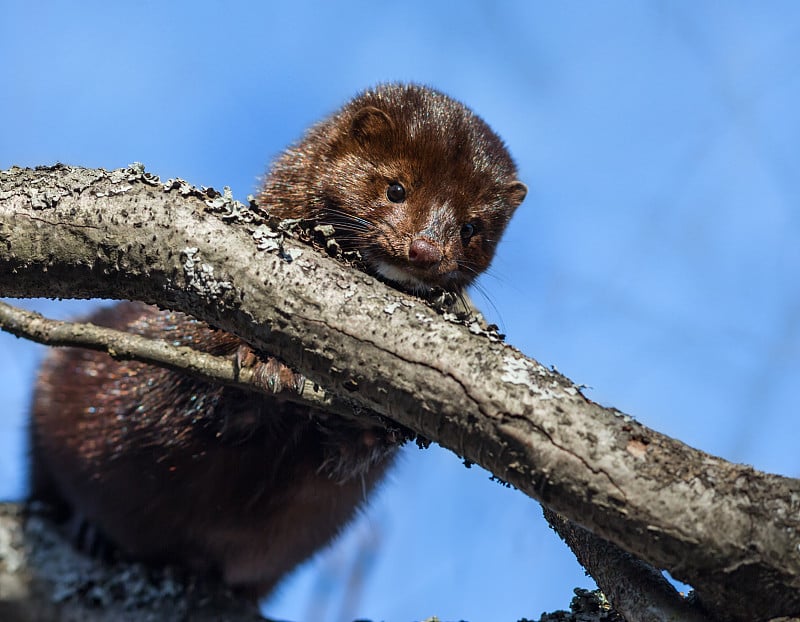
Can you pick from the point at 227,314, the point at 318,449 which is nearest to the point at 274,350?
the point at 227,314

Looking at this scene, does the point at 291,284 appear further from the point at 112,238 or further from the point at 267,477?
the point at 267,477

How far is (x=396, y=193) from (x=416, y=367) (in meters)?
2.25

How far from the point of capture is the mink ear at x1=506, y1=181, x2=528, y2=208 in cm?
534

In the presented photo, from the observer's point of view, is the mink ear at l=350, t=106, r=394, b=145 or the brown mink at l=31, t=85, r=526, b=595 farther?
the mink ear at l=350, t=106, r=394, b=145

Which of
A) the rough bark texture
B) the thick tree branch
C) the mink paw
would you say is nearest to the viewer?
the rough bark texture

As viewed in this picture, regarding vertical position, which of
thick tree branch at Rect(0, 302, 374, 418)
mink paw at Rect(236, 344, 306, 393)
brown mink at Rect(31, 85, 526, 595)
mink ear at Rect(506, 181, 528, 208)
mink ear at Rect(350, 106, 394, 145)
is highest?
mink ear at Rect(506, 181, 528, 208)

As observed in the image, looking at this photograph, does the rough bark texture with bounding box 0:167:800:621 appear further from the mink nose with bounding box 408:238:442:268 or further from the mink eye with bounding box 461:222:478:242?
the mink eye with bounding box 461:222:478:242

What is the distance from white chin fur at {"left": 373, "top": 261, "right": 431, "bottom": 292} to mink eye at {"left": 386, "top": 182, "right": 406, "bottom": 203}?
1.48ft

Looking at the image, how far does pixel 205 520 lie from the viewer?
16.9 feet

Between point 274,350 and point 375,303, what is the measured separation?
16.0 inches

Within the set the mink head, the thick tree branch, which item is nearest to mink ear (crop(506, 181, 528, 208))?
the mink head

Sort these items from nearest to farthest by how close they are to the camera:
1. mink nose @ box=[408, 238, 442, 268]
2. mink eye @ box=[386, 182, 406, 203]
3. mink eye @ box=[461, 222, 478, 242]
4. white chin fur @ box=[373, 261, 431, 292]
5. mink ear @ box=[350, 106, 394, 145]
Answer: mink nose @ box=[408, 238, 442, 268]
white chin fur @ box=[373, 261, 431, 292]
mink eye @ box=[386, 182, 406, 203]
mink eye @ box=[461, 222, 478, 242]
mink ear @ box=[350, 106, 394, 145]

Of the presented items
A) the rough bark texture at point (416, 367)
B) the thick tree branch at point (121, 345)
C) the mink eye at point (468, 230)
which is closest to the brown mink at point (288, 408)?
the mink eye at point (468, 230)

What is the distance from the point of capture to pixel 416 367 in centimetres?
272
